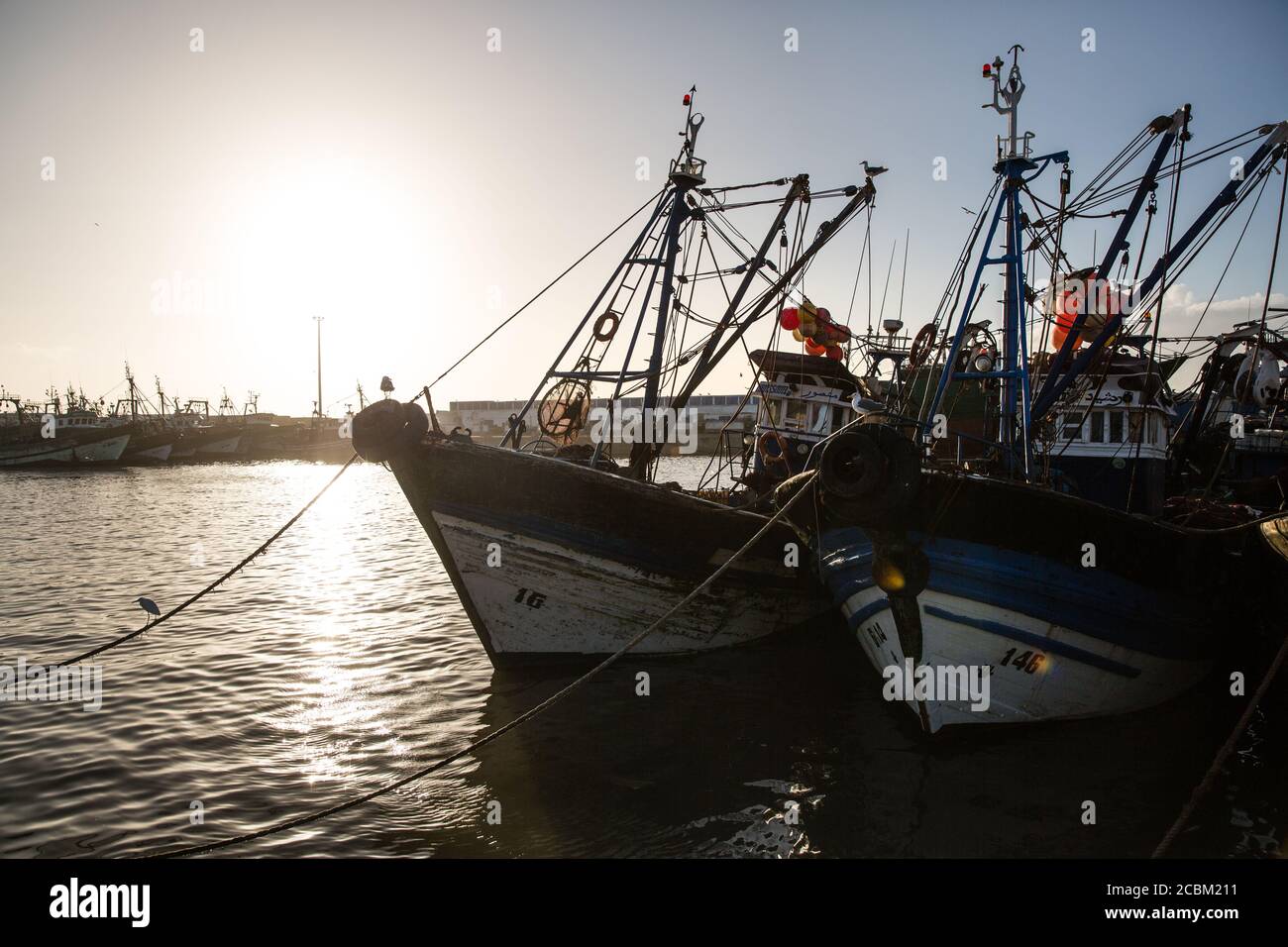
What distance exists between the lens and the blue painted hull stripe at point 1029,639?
7.26m

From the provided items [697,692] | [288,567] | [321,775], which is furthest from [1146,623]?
[288,567]

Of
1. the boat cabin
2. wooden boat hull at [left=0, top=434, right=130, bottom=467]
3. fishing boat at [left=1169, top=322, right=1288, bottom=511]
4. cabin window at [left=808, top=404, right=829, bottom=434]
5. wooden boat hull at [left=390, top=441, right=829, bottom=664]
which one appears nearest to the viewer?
wooden boat hull at [left=390, top=441, right=829, bottom=664]

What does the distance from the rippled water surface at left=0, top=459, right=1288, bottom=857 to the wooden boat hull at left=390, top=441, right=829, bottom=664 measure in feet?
2.31

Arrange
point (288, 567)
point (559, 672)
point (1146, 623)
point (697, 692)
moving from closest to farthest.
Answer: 1. point (1146, 623)
2. point (697, 692)
3. point (559, 672)
4. point (288, 567)

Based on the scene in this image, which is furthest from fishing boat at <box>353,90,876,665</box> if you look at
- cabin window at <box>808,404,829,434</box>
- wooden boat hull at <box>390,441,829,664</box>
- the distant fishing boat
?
the distant fishing boat

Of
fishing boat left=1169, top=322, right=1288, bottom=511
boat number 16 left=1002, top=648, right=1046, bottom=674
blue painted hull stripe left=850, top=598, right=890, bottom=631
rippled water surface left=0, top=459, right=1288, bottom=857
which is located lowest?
rippled water surface left=0, top=459, right=1288, bottom=857

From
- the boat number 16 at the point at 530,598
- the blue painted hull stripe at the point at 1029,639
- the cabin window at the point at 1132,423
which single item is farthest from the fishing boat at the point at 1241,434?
the boat number 16 at the point at 530,598

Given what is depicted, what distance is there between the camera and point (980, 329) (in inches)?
611

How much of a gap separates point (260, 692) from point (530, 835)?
5.11 metres

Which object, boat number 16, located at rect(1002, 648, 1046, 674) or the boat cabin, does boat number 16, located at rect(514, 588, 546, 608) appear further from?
the boat cabin

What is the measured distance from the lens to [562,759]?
24.7ft

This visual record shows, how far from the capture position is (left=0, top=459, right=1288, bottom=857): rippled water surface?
614 centimetres

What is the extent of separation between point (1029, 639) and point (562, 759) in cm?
478
